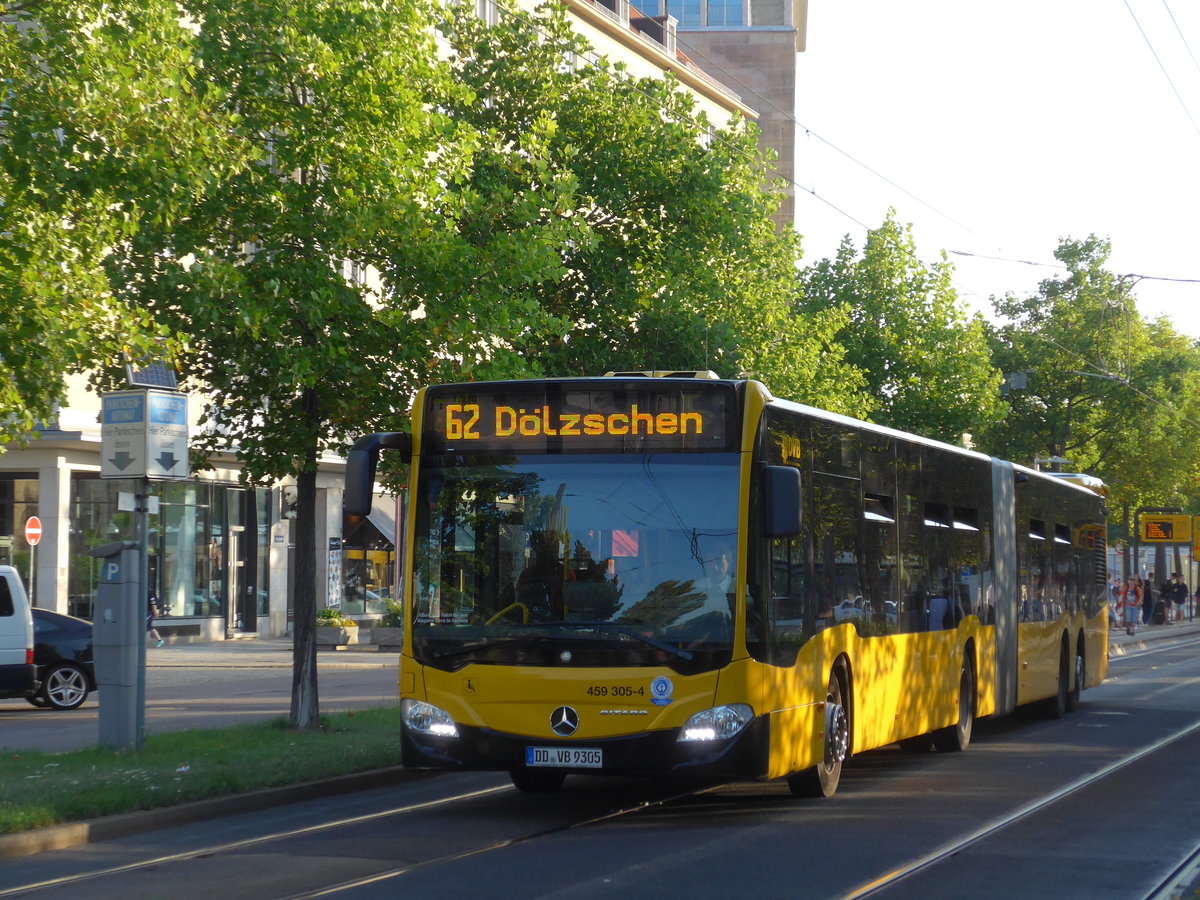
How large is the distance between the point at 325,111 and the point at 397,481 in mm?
4555

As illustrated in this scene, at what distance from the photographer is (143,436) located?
1391 cm

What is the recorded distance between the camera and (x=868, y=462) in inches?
526

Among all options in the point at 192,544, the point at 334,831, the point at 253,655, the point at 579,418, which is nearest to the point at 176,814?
the point at 334,831

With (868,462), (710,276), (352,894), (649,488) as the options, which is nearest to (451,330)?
(868,462)

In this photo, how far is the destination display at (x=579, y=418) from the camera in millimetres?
10992

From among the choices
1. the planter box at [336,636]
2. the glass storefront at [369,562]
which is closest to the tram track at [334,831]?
the planter box at [336,636]

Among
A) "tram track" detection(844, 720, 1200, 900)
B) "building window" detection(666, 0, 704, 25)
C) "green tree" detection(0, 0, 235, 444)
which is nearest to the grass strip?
"green tree" detection(0, 0, 235, 444)

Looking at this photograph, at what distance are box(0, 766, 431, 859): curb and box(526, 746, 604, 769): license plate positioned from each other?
92.5 inches

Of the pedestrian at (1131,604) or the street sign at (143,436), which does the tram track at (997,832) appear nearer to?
the street sign at (143,436)

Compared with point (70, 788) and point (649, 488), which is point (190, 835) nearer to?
point (70, 788)

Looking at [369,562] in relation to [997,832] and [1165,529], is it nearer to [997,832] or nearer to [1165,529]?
[1165,529]

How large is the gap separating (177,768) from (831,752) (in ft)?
15.9

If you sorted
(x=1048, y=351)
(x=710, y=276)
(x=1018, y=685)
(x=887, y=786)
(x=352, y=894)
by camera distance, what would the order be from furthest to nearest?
(x=1048, y=351), (x=710, y=276), (x=1018, y=685), (x=887, y=786), (x=352, y=894)

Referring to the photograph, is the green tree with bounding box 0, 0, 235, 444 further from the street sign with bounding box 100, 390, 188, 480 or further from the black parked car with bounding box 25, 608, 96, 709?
the black parked car with bounding box 25, 608, 96, 709
